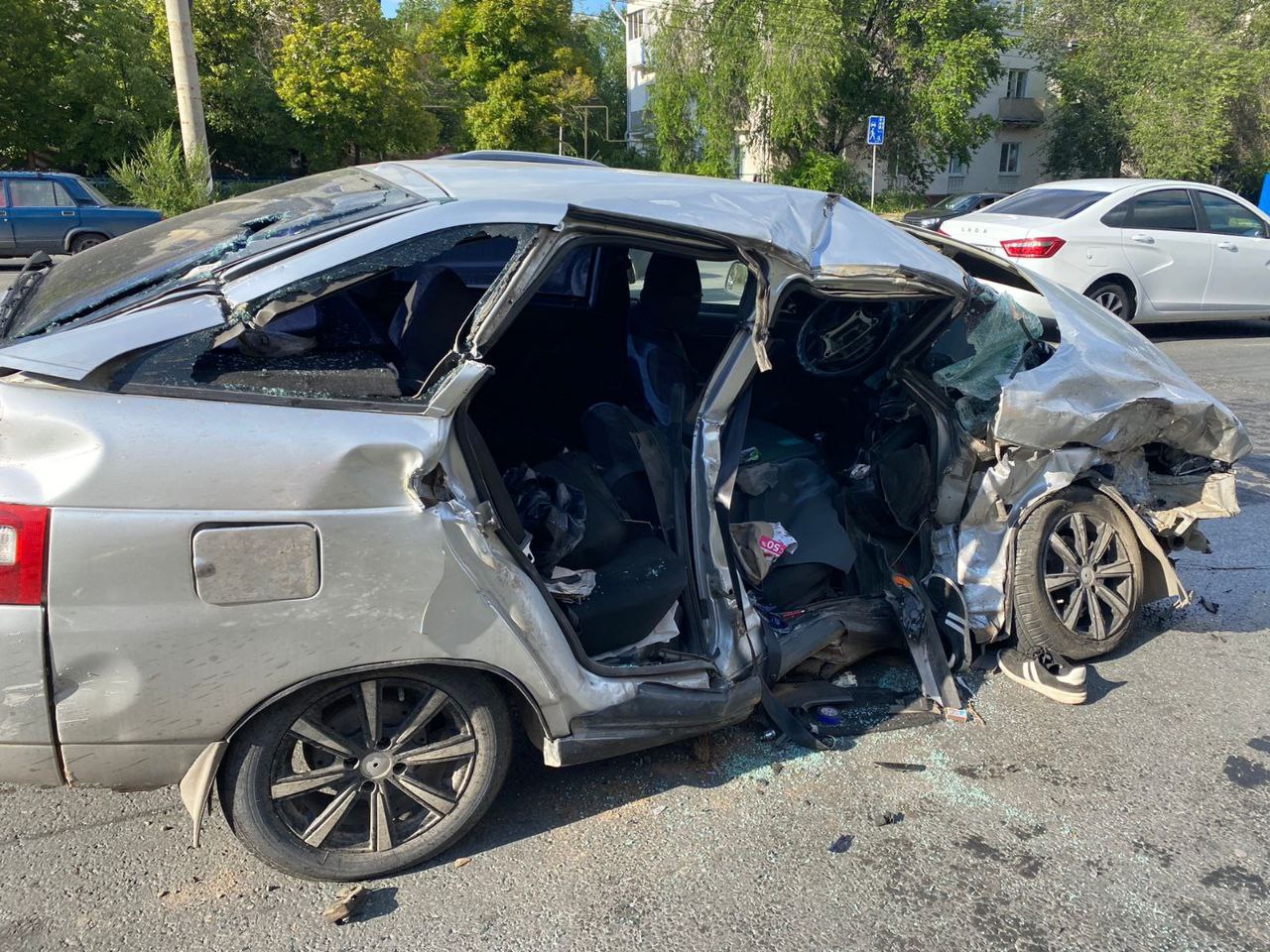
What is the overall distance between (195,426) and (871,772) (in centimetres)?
225

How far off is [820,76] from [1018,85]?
22.0 meters

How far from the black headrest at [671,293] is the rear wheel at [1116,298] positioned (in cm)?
744

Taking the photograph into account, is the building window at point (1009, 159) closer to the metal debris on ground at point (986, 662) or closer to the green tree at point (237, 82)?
the green tree at point (237, 82)

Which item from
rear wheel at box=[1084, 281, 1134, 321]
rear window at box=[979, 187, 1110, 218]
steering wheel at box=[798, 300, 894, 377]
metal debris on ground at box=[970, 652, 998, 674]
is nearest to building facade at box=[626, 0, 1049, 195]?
rear window at box=[979, 187, 1110, 218]

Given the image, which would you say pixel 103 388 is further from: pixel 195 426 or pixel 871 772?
pixel 871 772

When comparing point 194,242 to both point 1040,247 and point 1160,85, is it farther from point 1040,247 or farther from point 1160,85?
point 1160,85

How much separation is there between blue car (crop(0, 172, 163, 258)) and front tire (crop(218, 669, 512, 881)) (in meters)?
16.3

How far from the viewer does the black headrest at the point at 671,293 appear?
3936mm

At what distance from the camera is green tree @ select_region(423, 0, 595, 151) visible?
39000mm

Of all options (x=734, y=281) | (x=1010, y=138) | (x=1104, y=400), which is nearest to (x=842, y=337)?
(x=734, y=281)

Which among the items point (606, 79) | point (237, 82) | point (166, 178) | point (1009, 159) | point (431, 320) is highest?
point (606, 79)

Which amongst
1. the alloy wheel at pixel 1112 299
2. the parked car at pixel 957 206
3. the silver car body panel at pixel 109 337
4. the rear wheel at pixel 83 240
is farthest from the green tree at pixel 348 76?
the silver car body panel at pixel 109 337

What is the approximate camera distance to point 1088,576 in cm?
362

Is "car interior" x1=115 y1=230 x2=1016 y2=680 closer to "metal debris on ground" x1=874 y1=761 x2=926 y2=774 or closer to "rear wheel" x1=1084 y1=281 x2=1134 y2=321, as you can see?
"metal debris on ground" x1=874 y1=761 x2=926 y2=774
